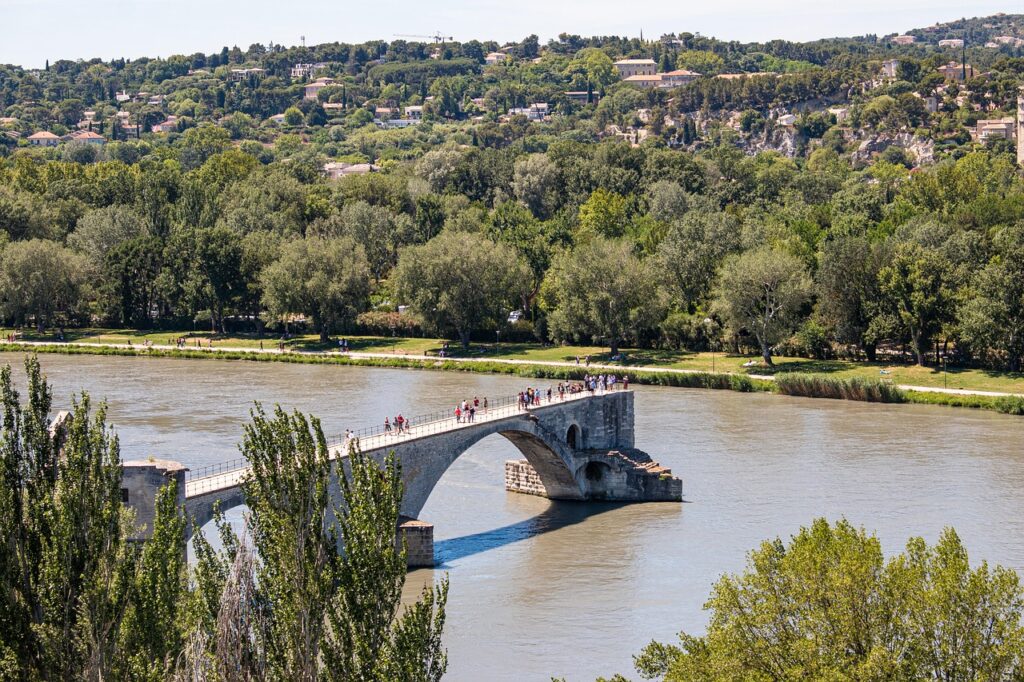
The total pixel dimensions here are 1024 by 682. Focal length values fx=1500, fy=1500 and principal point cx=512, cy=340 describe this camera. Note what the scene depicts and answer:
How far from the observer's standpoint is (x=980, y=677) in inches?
1022

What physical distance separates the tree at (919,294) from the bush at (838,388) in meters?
6.27

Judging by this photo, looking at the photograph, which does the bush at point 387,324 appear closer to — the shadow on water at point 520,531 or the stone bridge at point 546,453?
the stone bridge at point 546,453

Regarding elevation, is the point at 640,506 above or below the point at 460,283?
below

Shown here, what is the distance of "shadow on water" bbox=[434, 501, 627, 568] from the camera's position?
45.7m

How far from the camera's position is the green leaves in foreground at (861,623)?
26.4 metres

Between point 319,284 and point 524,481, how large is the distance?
149ft

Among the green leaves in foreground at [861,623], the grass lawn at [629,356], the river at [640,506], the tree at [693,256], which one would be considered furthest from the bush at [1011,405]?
the green leaves in foreground at [861,623]

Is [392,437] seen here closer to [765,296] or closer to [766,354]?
[766,354]

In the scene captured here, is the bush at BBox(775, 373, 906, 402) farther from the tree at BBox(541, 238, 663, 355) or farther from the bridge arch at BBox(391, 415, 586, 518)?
the bridge arch at BBox(391, 415, 586, 518)

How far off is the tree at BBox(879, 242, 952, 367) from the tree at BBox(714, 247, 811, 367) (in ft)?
16.1

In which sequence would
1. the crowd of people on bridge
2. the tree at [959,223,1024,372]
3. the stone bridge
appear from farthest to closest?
the tree at [959,223,1024,372], the crowd of people on bridge, the stone bridge

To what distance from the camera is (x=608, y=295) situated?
8775 centimetres

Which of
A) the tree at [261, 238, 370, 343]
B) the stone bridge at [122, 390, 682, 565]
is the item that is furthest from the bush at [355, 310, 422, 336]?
the stone bridge at [122, 390, 682, 565]

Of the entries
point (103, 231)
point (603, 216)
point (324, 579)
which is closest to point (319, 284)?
point (103, 231)
